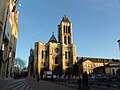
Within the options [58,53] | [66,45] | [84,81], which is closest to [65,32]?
[66,45]

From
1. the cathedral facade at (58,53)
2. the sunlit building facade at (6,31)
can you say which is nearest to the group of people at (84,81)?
the sunlit building facade at (6,31)

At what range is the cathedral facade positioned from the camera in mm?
104500

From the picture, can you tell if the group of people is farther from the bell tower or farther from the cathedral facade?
the bell tower

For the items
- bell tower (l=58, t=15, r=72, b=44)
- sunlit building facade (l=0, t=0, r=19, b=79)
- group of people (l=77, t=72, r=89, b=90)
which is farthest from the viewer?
bell tower (l=58, t=15, r=72, b=44)

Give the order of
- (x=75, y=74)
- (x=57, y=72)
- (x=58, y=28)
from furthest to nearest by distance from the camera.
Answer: (x=58, y=28)
(x=57, y=72)
(x=75, y=74)

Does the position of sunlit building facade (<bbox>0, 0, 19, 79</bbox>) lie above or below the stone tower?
below

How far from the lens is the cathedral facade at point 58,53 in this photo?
343 ft

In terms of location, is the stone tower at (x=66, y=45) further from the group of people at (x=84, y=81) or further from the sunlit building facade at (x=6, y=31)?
the group of people at (x=84, y=81)

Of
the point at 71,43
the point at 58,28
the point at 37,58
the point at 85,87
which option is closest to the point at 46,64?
the point at 37,58

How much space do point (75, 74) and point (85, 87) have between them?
72.8 meters

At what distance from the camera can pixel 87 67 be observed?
108562 millimetres

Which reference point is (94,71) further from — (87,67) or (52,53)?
(52,53)

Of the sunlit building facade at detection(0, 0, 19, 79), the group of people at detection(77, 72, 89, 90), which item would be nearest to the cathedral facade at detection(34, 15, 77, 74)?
the sunlit building facade at detection(0, 0, 19, 79)

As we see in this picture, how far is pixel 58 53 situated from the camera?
4269 inches
